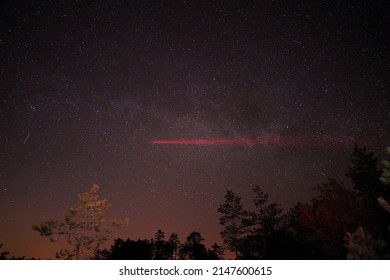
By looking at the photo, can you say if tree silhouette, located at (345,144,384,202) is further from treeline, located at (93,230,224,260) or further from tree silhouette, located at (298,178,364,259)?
treeline, located at (93,230,224,260)

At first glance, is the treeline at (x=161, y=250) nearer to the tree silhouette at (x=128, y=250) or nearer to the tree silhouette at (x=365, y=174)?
the tree silhouette at (x=128, y=250)

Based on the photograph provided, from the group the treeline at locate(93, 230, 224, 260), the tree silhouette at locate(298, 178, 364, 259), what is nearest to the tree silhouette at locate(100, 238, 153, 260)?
the treeline at locate(93, 230, 224, 260)

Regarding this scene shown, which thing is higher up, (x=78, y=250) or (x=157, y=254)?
(x=157, y=254)

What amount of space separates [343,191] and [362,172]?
8.65 feet

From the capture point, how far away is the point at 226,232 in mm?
42156

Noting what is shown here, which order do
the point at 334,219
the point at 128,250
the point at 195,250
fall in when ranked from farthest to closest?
1. the point at 195,250
2. the point at 128,250
3. the point at 334,219

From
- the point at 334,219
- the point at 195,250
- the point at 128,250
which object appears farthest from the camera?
the point at 195,250

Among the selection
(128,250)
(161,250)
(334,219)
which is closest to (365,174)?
(334,219)

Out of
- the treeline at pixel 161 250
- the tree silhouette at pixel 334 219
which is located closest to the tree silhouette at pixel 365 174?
the tree silhouette at pixel 334 219

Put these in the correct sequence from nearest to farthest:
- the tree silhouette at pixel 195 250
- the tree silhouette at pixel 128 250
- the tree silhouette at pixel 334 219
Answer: the tree silhouette at pixel 334 219, the tree silhouette at pixel 128 250, the tree silhouette at pixel 195 250

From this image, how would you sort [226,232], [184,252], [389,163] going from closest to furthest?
[389,163] < [226,232] < [184,252]

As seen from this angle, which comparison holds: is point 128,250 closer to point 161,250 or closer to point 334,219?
point 161,250
